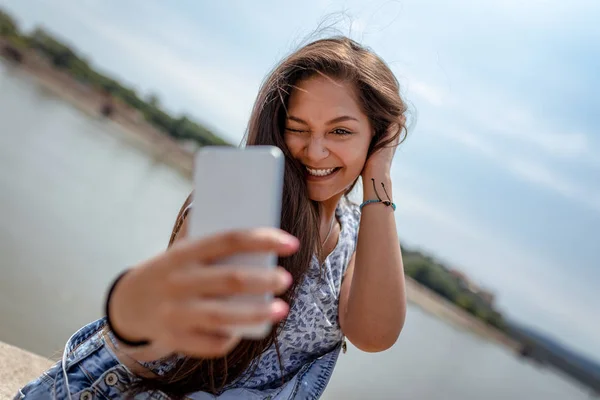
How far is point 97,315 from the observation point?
16.4ft

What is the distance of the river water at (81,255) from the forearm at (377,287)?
7.00 ft

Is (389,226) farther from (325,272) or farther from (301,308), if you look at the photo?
(301,308)

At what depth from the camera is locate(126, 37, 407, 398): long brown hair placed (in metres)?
1.62

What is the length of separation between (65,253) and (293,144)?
192 inches

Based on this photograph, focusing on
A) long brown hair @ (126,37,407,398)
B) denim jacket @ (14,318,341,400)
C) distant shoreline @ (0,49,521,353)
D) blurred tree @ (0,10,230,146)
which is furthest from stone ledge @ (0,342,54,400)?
blurred tree @ (0,10,230,146)

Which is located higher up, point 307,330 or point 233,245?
point 233,245

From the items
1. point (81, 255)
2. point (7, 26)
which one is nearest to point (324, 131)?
point (81, 255)

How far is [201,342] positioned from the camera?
0.74 metres

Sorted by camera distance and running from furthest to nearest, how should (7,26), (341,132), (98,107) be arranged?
(7,26) → (98,107) → (341,132)

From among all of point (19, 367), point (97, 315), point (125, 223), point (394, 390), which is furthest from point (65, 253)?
point (394, 390)

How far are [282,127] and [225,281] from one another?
1292 millimetres

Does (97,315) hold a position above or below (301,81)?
below

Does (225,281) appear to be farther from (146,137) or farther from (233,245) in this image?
(146,137)

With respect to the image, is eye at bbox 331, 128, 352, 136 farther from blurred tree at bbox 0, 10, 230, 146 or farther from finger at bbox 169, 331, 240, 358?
blurred tree at bbox 0, 10, 230, 146
